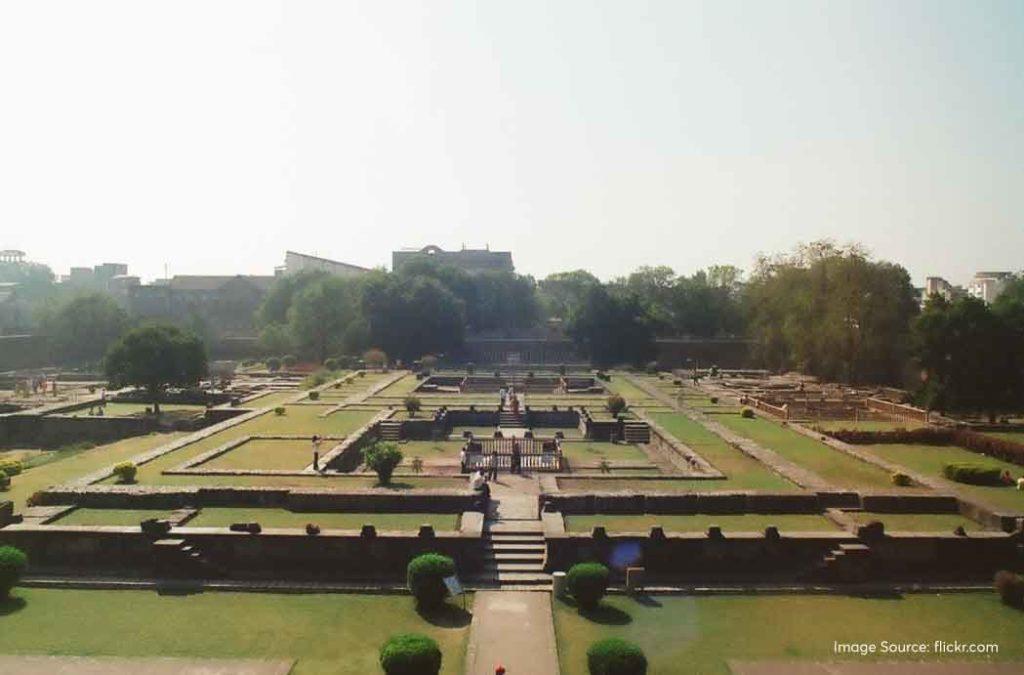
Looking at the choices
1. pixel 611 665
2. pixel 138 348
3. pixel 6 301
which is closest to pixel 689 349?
pixel 138 348

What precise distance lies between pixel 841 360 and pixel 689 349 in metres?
20.0

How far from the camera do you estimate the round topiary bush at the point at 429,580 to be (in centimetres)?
1296

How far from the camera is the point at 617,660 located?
1016cm

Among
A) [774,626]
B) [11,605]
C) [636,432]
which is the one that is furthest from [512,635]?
[636,432]

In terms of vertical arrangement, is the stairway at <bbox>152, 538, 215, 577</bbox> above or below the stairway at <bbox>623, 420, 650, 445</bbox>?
below

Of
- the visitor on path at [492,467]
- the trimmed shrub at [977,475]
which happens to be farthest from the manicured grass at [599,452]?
the trimmed shrub at [977,475]

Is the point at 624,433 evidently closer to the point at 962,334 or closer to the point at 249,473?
the point at 962,334

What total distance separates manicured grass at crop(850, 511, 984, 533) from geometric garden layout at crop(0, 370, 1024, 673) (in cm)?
9

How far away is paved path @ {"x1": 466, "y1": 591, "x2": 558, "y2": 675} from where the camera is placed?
433 inches

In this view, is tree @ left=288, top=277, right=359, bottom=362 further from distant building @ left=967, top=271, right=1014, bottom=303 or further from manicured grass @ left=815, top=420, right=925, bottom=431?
distant building @ left=967, top=271, right=1014, bottom=303

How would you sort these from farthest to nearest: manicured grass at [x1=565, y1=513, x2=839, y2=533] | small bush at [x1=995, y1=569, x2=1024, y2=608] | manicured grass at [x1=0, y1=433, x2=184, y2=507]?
manicured grass at [x1=0, y1=433, x2=184, y2=507], manicured grass at [x1=565, y1=513, x2=839, y2=533], small bush at [x1=995, y1=569, x2=1024, y2=608]

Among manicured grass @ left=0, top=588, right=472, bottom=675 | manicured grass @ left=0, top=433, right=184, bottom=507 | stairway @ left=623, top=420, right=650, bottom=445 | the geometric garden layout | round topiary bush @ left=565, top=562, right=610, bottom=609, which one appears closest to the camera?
manicured grass @ left=0, top=588, right=472, bottom=675

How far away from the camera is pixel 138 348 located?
32.9 meters

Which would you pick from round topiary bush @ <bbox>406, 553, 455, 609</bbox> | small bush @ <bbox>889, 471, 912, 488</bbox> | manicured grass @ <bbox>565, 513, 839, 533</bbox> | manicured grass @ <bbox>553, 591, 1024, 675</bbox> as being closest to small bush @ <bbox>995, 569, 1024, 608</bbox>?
manicured grass @ <bbox>553, 591, 1024, 675</bbox>
